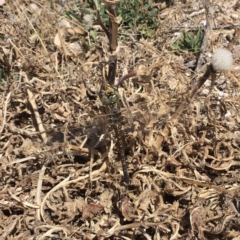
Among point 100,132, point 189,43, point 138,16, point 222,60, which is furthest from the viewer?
point 138,16

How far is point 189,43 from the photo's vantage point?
1.97 metres

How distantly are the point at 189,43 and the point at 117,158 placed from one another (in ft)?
2.49

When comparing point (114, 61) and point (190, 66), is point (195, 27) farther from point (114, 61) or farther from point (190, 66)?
point (114, 61)

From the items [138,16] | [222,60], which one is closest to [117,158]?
[222,60]

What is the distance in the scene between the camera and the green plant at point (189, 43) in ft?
6.41

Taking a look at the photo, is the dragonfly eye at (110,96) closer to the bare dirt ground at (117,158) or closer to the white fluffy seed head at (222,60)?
the bare dirt ground at (117,158)

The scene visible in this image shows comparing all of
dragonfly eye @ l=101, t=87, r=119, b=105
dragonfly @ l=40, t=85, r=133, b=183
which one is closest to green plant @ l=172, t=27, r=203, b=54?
dragonfly @ l=40, t=85, r=133, b=183

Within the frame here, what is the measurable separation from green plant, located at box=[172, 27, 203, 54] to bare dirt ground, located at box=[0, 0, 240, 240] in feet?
0.36

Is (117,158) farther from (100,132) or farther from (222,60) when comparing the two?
(222,60)

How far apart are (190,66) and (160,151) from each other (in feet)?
1.99

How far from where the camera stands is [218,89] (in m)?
1.86

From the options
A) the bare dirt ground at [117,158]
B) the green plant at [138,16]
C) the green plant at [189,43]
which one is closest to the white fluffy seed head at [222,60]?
the bare dirt ground at [117,158]

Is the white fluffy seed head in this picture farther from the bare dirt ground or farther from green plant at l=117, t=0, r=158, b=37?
green plant at l=117, t=0, r=158, b=37

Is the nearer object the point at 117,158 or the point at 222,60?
the point at 222,60
